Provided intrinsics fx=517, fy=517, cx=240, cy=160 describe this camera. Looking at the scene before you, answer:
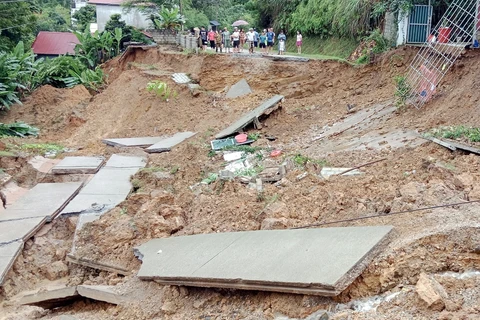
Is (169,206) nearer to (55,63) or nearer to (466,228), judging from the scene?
(466,228)

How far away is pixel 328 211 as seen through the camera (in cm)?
644

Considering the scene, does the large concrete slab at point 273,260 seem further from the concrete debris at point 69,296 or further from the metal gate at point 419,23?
the metal gate at point 419,23

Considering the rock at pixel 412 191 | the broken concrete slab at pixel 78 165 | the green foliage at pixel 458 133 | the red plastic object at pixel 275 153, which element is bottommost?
the broken concrete slab at pixel 78 165

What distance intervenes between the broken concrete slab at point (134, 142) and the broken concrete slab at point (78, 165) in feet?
4.10

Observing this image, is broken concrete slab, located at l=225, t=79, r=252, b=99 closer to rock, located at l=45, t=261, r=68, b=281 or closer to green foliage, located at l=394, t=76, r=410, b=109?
green foliage, located at l=394, t=76, r=410, b=109

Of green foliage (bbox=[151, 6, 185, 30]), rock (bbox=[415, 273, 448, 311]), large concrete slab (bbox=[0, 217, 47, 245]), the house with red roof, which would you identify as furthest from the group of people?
the house with red roof

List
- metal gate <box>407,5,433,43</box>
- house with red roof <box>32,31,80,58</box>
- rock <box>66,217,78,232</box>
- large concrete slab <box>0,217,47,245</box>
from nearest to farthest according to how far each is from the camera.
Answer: large concrete slab <box>0,217,47,245</box>
rock <box>66,217,78,232</box>
metal gate <box>407,5,433,43</box>
house with red roof <box>32,31,80,58</box>

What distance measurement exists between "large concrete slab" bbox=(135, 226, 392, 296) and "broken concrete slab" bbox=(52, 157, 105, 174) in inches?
200

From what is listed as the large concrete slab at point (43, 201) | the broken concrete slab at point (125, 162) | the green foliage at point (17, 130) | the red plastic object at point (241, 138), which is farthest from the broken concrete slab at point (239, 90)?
the large concrete slab at point (43, 201)

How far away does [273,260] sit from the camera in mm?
4793

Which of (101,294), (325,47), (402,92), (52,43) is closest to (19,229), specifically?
(101,294)

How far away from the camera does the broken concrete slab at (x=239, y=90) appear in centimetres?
1531

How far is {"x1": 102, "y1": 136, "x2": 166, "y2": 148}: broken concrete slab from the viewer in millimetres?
12805

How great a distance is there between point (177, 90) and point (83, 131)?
3.17 meters
